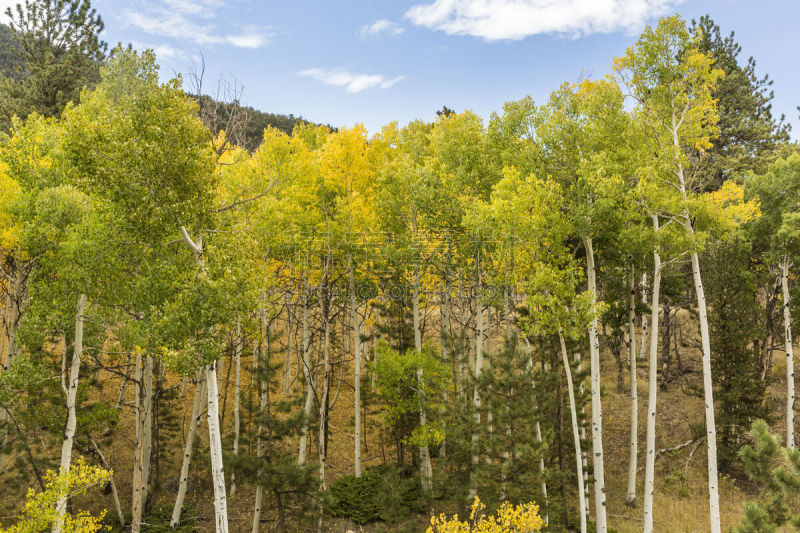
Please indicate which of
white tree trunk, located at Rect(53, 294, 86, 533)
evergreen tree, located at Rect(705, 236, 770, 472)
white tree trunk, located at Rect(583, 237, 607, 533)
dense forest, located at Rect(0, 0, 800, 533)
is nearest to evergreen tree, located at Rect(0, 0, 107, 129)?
dense forest, located at Rect(0, 0, 800, 533)

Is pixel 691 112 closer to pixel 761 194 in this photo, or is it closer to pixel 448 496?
pixel 761 194

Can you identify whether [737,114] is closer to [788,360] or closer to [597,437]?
[788,360]

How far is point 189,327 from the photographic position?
9109 millimetres

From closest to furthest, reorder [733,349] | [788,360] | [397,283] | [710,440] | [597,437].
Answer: [597,437], [710,440], [788,360], [733,349], [397,283]

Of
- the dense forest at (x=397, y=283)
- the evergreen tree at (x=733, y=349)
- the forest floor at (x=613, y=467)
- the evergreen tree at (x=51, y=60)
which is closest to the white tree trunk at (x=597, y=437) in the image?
the dense forest at (x=397, y=283)

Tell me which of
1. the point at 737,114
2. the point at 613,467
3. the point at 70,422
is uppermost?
the point at 737,114

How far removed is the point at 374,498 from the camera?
15688 mm

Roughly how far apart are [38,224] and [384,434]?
16505mm

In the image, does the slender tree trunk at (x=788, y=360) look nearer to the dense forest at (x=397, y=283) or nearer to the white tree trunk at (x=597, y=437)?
the dense forest at (x=397, y=283)

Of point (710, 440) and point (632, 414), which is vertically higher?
point (632, 414)

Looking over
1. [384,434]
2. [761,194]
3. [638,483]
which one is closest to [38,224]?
[384,434]

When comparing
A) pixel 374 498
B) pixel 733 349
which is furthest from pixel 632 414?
pixel 374 498

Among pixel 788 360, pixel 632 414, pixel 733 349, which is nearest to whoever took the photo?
pixel 632 414

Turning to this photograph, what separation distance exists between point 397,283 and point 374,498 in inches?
320
